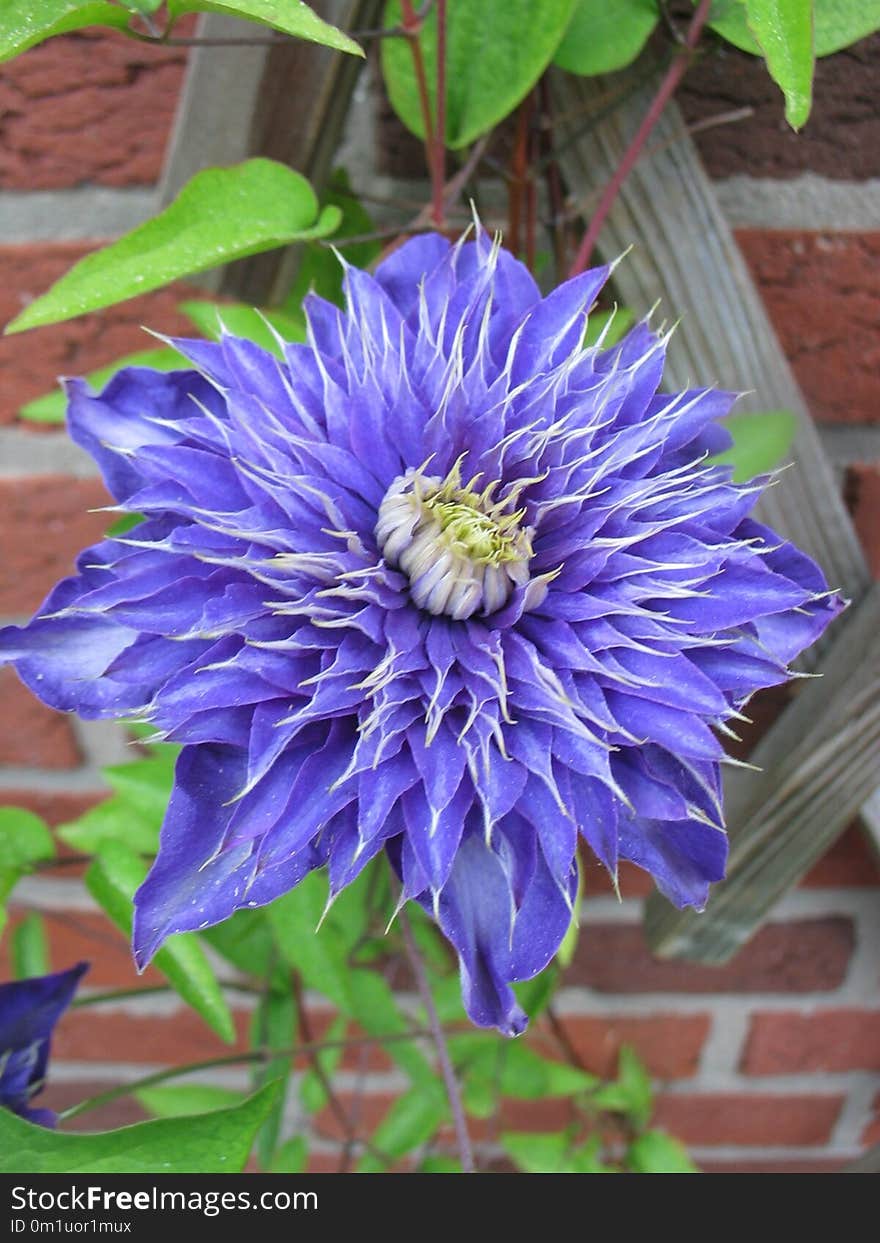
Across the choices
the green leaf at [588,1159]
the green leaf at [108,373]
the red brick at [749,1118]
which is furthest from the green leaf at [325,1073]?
the green leaf at [108,373]

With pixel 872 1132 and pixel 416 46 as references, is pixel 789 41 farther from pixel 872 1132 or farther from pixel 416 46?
pixel 872 1132

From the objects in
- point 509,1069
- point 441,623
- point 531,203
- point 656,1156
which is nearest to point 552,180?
point 531,203

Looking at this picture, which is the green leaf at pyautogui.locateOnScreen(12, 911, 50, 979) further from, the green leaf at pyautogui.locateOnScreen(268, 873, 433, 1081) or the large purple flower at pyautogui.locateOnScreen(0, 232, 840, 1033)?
the large purple flower at pyautogui.locateOnScreen(0, 232, 840, 1033)

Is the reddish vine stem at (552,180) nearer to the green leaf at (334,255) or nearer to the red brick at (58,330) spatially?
the green leaf at (334,255)

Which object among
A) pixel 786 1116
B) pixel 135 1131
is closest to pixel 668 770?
pixel 135 1131

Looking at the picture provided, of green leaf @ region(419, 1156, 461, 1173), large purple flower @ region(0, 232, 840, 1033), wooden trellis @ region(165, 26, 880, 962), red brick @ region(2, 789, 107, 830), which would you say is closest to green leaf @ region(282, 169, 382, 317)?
wooden trellis @ region(165, 26, 880, 962)
